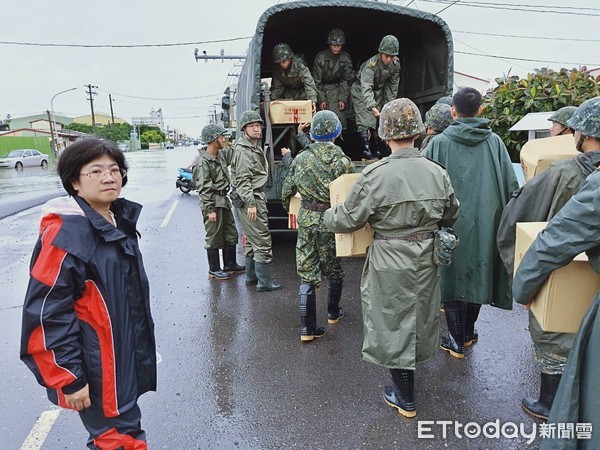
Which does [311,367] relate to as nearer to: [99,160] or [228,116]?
[99,160]

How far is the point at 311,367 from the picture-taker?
3.54m

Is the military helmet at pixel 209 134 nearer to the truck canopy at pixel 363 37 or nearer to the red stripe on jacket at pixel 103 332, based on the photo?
the truck canopy at pixel 363 37

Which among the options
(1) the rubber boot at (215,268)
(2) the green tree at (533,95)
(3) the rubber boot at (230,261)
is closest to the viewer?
(1) the rubber boot at (215,268)

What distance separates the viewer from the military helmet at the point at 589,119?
2.07 m

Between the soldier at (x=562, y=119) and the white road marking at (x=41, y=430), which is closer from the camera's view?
the white road marking at (x=41, y=430)

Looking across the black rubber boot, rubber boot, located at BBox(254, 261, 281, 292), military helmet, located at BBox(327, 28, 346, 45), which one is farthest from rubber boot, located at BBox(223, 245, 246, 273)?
the black rubber boot

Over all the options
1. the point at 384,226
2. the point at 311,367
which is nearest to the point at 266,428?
the point at 311,367

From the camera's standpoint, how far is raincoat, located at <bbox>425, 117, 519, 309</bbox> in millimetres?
3400

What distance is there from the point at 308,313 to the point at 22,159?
34.9 metres

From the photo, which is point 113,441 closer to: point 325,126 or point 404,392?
point 404,392

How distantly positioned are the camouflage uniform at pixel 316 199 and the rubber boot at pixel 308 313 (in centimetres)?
7

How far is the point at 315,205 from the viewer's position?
3.87m

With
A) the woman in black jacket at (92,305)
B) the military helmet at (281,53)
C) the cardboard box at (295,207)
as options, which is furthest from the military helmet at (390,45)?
the woman in black jacket at (92,305)

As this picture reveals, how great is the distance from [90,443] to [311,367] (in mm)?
1836
